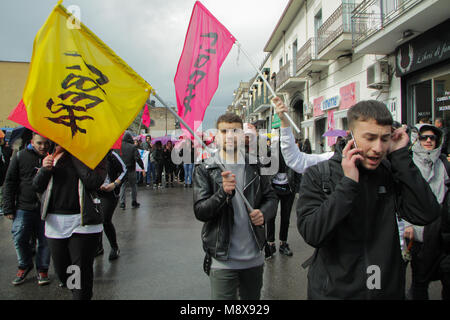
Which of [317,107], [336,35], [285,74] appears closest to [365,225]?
[336,35]

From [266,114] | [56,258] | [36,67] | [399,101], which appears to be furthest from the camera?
[266,114]

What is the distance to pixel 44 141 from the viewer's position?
3.32m

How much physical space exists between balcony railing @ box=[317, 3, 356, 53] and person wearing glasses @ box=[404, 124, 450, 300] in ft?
31.5

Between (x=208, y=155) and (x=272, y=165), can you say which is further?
(x=272, y=165)

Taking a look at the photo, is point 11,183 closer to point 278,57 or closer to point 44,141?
point 44,141

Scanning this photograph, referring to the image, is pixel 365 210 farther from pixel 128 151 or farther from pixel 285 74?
pixel 285 74

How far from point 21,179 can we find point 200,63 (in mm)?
2720

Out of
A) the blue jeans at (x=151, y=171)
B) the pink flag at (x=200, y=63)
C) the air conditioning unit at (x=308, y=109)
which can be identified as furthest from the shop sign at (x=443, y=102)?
the blue jeans at (x=151, y=171)

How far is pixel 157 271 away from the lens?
409cm

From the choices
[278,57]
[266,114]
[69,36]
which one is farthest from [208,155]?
[266,114]

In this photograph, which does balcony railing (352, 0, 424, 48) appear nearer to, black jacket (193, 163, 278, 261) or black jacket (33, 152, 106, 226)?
black jacket (193, 163, 278, 261)

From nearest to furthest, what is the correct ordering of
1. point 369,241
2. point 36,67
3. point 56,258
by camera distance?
point 369,241
point 36,67
point 56,258

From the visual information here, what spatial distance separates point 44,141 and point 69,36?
1.42 meters

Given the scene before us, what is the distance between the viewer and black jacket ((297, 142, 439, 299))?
4.89 ft
